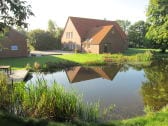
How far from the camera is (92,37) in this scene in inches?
2121

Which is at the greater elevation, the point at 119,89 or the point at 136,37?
the point at 136,37

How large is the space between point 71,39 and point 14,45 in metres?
19.2

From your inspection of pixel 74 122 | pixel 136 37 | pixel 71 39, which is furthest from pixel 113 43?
pixel 74 122

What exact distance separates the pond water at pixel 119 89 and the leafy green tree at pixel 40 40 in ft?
105

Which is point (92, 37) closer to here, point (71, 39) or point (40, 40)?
point (71, 39)

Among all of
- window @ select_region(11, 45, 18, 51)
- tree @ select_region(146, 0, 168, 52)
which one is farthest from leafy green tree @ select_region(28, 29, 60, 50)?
tree @ select_region(146, 0, 168, 52)

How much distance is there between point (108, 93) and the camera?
19391mm

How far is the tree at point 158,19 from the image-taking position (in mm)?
25828

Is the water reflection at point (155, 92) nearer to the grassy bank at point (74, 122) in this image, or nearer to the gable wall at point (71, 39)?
the grassy bank at point (74, 122)

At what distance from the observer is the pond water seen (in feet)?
53.0

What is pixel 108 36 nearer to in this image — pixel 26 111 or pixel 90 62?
pixel 90 62

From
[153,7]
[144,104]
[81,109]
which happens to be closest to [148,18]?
[153,7]

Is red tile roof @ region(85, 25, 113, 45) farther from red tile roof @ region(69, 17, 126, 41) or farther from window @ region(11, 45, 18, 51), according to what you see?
window @ region(11, 45, 18, 51)

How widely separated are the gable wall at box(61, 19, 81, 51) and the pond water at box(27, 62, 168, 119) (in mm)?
26013
